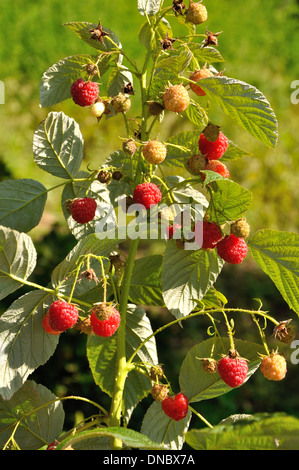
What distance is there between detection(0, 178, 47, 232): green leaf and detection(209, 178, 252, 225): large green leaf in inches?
8.9

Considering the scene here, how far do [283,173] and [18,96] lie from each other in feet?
4.86

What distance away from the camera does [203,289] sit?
0.67 metres

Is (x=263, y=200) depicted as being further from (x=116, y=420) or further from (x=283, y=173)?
(x=116, y=420)

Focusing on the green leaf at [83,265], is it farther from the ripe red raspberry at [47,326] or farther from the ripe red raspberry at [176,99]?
the ripe red raspberry at [176,99]

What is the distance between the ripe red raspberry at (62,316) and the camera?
0.61 m

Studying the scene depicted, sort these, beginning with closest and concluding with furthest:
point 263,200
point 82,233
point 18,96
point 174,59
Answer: point 174,59, point 82,233, point 263,200, point 18,96

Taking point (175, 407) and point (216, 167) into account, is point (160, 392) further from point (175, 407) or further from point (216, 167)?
point (216, 167)

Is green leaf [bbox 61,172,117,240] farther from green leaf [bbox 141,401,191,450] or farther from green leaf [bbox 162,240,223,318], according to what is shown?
green leaf [bbox 141,401,191,450]

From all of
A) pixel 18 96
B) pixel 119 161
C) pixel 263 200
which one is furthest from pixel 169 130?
pixel 119 161

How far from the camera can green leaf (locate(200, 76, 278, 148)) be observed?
0.62 meters

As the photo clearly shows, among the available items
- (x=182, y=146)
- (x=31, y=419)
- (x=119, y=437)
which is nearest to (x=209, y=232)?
(x=182, y=146)

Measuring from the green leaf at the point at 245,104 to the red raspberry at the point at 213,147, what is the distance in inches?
1.2

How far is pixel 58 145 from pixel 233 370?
1.12ft
